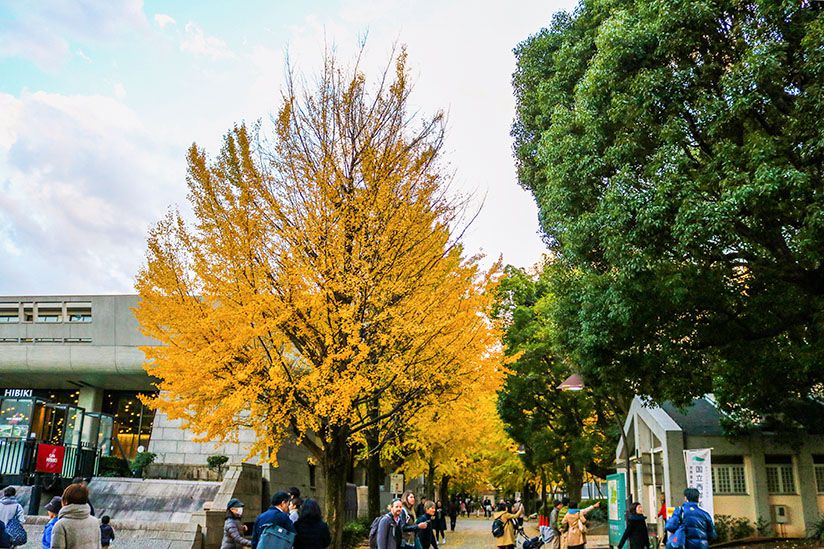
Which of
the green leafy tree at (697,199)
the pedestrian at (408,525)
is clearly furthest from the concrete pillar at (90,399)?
the green leafy tree at (697,199)

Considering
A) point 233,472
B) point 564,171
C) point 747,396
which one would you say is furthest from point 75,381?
point 747,396

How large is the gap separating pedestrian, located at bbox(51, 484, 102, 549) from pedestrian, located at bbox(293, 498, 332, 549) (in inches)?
82.2

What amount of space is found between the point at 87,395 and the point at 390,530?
28.3m

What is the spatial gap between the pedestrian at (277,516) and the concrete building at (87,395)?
13.2 metres

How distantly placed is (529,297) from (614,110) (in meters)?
20.2

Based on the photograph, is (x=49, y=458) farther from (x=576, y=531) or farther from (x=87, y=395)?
(x=87, y=395)

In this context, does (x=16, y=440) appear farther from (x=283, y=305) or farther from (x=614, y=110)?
(x=614, y=110)

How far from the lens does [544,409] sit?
3038 centimetres

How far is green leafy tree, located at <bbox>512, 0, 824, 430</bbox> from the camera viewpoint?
1105cm

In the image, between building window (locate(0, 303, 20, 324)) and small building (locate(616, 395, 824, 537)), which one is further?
building window (locate(0, 303, 20, 324))

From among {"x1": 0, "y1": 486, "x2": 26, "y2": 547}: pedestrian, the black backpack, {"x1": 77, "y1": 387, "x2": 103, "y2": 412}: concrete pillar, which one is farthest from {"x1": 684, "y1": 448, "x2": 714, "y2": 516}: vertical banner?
{"x1": 77, "y1": 387, "x2": 103, "y2": 412}: concrete pillar

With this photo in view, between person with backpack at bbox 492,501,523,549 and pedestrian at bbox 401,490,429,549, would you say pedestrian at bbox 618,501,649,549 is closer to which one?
person with backpack at bbox 492,501,523,549

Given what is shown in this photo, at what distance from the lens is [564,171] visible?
14938mm

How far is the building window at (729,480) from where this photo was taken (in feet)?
62.2
